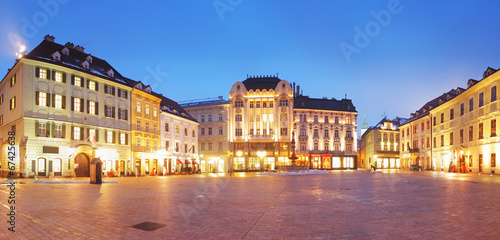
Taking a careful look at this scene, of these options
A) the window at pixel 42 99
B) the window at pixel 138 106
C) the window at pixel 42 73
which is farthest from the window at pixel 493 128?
the window at pixel 42 73

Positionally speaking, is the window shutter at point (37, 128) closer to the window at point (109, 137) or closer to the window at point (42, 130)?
the window at point (42, 130)

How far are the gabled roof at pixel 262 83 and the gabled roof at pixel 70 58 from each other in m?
36.1

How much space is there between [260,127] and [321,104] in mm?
16543

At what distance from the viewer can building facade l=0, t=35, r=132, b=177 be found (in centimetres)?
3350

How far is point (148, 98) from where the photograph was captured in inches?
1991

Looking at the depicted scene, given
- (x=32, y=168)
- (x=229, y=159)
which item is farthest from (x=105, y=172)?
(x=229, y=159)

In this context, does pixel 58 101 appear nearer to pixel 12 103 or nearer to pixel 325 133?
pixel 12 103

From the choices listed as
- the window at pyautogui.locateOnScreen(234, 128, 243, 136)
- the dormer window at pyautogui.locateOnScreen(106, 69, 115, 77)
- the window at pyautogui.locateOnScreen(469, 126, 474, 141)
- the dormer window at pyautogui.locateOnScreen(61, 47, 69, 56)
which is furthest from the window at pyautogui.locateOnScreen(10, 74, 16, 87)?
the window at pyautogui.locateOnScreen(469, 126, 474, 141)

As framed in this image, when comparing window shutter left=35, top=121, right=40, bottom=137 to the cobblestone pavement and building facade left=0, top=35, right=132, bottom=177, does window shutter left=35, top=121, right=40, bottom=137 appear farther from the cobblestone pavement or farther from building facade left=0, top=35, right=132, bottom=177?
the cobblestone pavement

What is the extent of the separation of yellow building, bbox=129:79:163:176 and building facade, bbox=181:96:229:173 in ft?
67.9

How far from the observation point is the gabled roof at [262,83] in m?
77.0

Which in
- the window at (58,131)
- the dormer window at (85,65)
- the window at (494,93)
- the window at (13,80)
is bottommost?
the window at (58,131)

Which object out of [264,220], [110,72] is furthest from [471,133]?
[110,72]

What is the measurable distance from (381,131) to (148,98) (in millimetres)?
61980
